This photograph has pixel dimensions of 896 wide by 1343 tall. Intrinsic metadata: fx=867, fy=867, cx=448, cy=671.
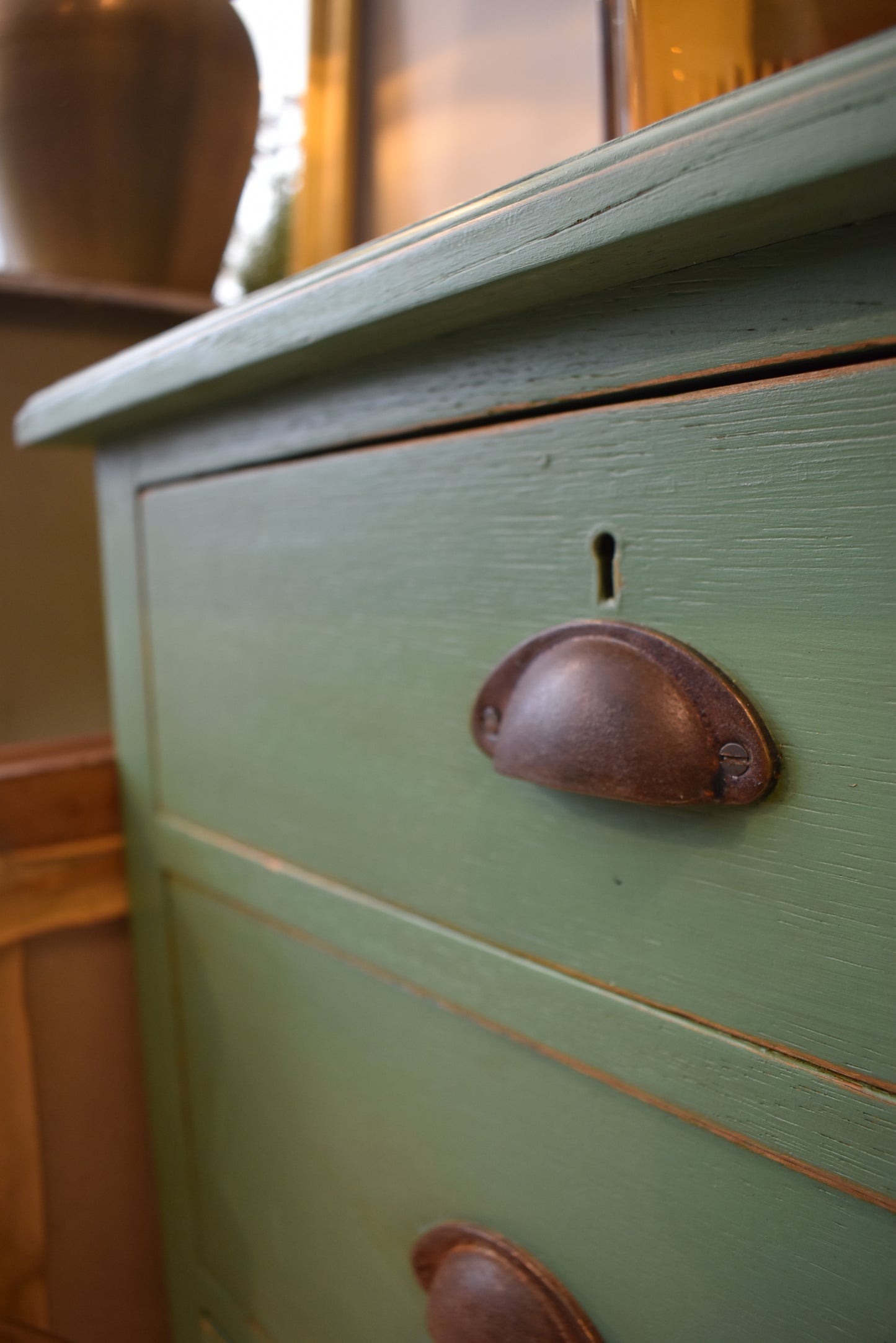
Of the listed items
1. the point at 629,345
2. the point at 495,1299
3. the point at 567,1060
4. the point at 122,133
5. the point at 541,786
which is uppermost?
the point at 122,133

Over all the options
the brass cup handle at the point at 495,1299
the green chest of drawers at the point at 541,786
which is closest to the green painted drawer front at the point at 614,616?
the green chest of drawers at the point at 541,786

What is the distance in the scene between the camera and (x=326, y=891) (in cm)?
46

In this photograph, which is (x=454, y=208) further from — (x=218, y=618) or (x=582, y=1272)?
(x=582, y=1272)

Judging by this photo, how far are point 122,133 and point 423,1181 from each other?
0.81 metres

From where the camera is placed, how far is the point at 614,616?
1.03ft

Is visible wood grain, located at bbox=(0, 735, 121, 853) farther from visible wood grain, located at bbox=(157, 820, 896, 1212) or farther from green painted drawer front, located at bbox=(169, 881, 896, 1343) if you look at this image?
visible wood grain, located at bbox=(157, 820, 896, 1212)

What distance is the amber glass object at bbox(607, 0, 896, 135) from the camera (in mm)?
416

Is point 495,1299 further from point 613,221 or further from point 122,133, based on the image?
point 122,133

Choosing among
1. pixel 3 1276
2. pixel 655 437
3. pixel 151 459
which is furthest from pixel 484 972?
pixel 3 1276

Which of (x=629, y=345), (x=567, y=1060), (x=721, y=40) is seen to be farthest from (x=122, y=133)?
(x=567, y=1060)

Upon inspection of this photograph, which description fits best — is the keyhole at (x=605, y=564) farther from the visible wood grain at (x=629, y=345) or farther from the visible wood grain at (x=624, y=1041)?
the visible wood grain at (x=624, y=1041)

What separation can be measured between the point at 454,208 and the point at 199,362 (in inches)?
7.2

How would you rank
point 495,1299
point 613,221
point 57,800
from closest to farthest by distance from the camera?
1. point 613,221
2. point 495,1299
3. point 57,800

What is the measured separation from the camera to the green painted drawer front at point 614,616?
0.26 m
